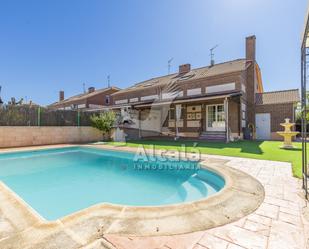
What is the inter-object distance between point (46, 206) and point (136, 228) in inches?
124

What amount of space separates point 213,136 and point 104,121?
908 cm

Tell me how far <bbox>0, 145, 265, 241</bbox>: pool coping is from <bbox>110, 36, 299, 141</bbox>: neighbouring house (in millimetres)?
10726

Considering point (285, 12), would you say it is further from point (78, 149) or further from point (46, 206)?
point (78, 149)

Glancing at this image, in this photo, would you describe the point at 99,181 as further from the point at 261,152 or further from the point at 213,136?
the point at 213,136

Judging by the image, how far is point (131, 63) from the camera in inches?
781

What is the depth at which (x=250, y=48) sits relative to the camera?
17.1m

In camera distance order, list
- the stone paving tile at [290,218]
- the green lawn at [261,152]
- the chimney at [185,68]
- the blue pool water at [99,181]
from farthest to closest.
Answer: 1. the chimney at [185,68]
2. the green lawn at [261,152]
3. the blue pool water at [99,181]
4. the stone paving tile at [290,218]

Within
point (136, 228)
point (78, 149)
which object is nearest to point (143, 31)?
point (78, 149)

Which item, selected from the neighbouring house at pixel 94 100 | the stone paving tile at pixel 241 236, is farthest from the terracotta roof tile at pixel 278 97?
the neighbouring house at pixel 94 100

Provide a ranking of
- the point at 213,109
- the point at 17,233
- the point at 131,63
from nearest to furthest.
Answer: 1. the point at 17,233
2. the point at 213,109
3. the point at 131,63

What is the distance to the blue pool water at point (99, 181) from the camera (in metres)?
4.66

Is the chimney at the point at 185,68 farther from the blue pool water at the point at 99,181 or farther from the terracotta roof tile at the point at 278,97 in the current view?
the blue pool water at the point at 99,181

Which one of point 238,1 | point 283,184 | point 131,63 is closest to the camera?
point 283,184

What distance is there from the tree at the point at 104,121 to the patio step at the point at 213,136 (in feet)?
25.4
